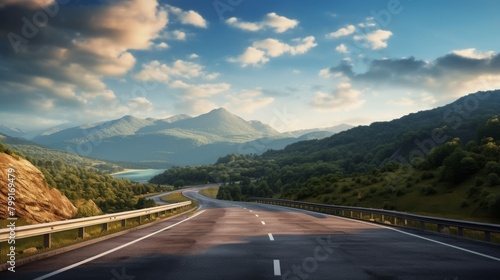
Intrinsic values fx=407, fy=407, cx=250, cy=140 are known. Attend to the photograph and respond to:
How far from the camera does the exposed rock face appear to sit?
22797 millimetres

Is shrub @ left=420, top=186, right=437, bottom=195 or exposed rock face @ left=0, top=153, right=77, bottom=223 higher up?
exposed rock face @ left=0, top=153, right=77, bottom=223

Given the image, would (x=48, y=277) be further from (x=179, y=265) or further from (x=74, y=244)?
(x=74, y=244)

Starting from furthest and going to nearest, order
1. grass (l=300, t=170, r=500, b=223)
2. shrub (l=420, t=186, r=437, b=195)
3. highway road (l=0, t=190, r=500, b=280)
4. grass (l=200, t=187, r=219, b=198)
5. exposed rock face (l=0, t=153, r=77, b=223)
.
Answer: grass (l=200, t=187, r=219, b=198)
shrub (l=420, t=186, r=437, b=195)
grass (l=300, t=170, r=500, b=223)
exposed rock face (l=0, t=153, r=77, b=223)
highway road (l=0, t=190, r=500, b=280)

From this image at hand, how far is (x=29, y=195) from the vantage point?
25.5 metres

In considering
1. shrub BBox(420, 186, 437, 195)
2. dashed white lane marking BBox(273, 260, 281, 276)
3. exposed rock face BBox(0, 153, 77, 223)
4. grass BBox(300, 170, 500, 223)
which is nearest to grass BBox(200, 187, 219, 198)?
grass BBox(300, 170, 500, 223)

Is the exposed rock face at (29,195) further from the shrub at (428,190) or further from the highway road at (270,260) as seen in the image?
the shrub at (428,190)

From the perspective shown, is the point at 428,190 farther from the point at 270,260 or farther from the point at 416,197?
the point at 270,260

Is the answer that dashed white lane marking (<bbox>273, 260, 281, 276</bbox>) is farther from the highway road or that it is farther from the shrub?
the shrub

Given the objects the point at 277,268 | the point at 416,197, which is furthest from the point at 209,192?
the point at 277,268

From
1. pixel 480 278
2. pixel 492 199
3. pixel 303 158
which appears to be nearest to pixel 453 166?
pixel 492 199

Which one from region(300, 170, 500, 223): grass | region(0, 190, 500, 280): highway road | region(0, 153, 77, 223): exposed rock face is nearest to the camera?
region(0, 190, 500, 280): highway road

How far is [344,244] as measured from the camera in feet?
40.2

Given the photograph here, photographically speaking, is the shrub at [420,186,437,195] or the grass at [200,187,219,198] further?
the grass at [200,187,219,198]

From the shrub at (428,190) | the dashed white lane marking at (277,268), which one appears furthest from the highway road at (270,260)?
the shrub at (428,190)
